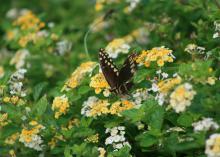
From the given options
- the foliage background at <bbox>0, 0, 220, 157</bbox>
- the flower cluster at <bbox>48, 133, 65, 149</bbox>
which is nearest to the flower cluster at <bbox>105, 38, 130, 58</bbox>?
the foliage background at <bbox>0, 0, 220, 157</bbox>

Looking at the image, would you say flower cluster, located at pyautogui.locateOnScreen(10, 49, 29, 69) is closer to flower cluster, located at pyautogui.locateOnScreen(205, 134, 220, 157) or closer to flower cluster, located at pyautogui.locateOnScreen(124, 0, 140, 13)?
flower cluster, located at pyautogui.locateOnScreen(124, 0, 140, 13)

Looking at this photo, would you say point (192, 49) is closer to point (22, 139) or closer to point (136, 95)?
point (136, 95)

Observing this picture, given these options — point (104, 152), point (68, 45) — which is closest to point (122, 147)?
point (104, 152)

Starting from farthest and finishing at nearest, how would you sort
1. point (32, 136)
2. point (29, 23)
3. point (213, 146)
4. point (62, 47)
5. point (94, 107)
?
point (29, 23), point (62, 47), point (32, 136), point (94, 107), point (213, 146)

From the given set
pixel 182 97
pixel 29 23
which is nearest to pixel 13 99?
pixel 182 97

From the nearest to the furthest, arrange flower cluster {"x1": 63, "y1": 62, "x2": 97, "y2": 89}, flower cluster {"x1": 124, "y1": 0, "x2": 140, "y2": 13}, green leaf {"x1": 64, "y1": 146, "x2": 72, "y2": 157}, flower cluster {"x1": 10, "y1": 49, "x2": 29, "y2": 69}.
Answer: green leaf {"x1": 64, "y1": 146, "x2": 72, "y2": 157}
flower cluster {"x1": 63, "y1": 62, "x2": 97, "y2": 89}
flower cluster {"x1": 124, "y1": 0, "x2": 140, "y2": 13}
flower cluster {"x1": 10, "y1": 49, "x2": 29, "y2": 69}

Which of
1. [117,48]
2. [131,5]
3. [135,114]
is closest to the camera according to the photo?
[135,114]

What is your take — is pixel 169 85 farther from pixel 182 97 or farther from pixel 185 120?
pixel 185 120
